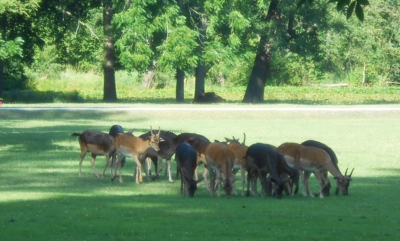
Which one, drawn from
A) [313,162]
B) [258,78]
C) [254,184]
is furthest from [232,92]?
[313,162]

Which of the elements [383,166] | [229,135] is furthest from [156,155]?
[229,135]

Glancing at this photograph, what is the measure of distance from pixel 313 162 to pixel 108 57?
136 ft

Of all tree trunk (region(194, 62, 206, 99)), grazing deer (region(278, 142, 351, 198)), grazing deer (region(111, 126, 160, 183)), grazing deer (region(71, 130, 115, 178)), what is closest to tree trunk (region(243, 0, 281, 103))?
tree trunk (region(194, 62, 206, 99))

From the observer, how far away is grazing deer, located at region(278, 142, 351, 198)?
14.8 m

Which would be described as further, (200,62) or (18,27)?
(18,27)

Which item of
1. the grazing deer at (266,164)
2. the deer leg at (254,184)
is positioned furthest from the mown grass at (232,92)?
the grazing deer at (266,164)

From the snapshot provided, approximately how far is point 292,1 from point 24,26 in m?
17.3

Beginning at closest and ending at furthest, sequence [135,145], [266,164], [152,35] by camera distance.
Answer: [266,164] < [135,145] < [152,35]

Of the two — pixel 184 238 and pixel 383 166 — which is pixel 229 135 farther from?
pixel 184 238

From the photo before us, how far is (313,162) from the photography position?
584 inches

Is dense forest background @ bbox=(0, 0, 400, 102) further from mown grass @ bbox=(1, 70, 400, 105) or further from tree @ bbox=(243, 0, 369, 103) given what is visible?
mown grass @ bbox=(1, 70, 400, 105)

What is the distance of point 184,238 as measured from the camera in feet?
34.1

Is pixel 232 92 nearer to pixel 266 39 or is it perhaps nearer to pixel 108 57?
pixel 266 39

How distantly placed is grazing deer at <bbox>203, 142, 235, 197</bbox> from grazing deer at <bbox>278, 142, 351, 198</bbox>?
1048 mm
